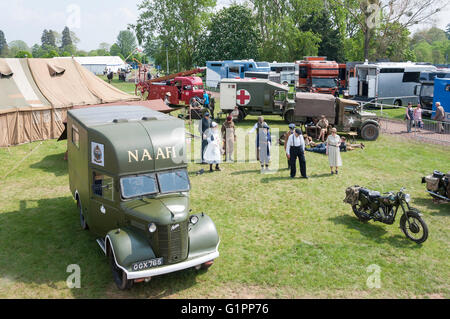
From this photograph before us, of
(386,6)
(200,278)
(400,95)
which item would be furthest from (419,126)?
(386,6)

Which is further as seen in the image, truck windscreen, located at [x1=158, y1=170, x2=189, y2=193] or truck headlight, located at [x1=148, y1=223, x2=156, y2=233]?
truck windscreen, located at [x1=158, y1=170, x2=189, y2=193]

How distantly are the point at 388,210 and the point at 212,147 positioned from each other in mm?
6843

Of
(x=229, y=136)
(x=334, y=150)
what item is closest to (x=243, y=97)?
(x=229, y=136)

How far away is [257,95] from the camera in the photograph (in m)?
25.2

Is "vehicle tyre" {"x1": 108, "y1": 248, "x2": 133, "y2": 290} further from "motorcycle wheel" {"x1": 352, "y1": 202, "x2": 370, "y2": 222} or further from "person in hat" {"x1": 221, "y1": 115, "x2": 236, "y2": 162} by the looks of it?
"person in hat" {"x1": 221, "y1": 115, "x2": 236, "y2": 162}

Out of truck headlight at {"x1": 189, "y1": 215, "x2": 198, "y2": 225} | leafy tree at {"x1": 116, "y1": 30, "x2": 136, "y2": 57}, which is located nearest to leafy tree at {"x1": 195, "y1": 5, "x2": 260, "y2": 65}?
truck headlight at {"x1": 189, "y1": 215, "x2": 198, "y2": 225}

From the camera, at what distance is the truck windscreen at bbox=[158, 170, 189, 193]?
8461 mm

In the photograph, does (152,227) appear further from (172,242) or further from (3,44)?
(3,44)

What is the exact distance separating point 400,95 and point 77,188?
28649 mm

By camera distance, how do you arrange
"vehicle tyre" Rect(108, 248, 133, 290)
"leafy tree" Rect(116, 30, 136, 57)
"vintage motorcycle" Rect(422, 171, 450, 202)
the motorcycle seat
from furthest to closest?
"leafy tree" Rect(116, 30, 136, 57)
"vintage motorcycle" Rect(422, 171, 450, 202)
the motorcycle seat
"vehicle tyre" Rect(108, 248, 133, 290)

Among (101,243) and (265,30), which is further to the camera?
(265,30)

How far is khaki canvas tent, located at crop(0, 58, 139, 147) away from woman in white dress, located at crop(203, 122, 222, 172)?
9.72m

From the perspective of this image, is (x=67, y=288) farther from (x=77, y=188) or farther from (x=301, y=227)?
(x=301, y=227)

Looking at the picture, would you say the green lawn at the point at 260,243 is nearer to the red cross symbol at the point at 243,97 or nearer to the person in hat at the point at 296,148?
the person in hat at the point at 296,148
